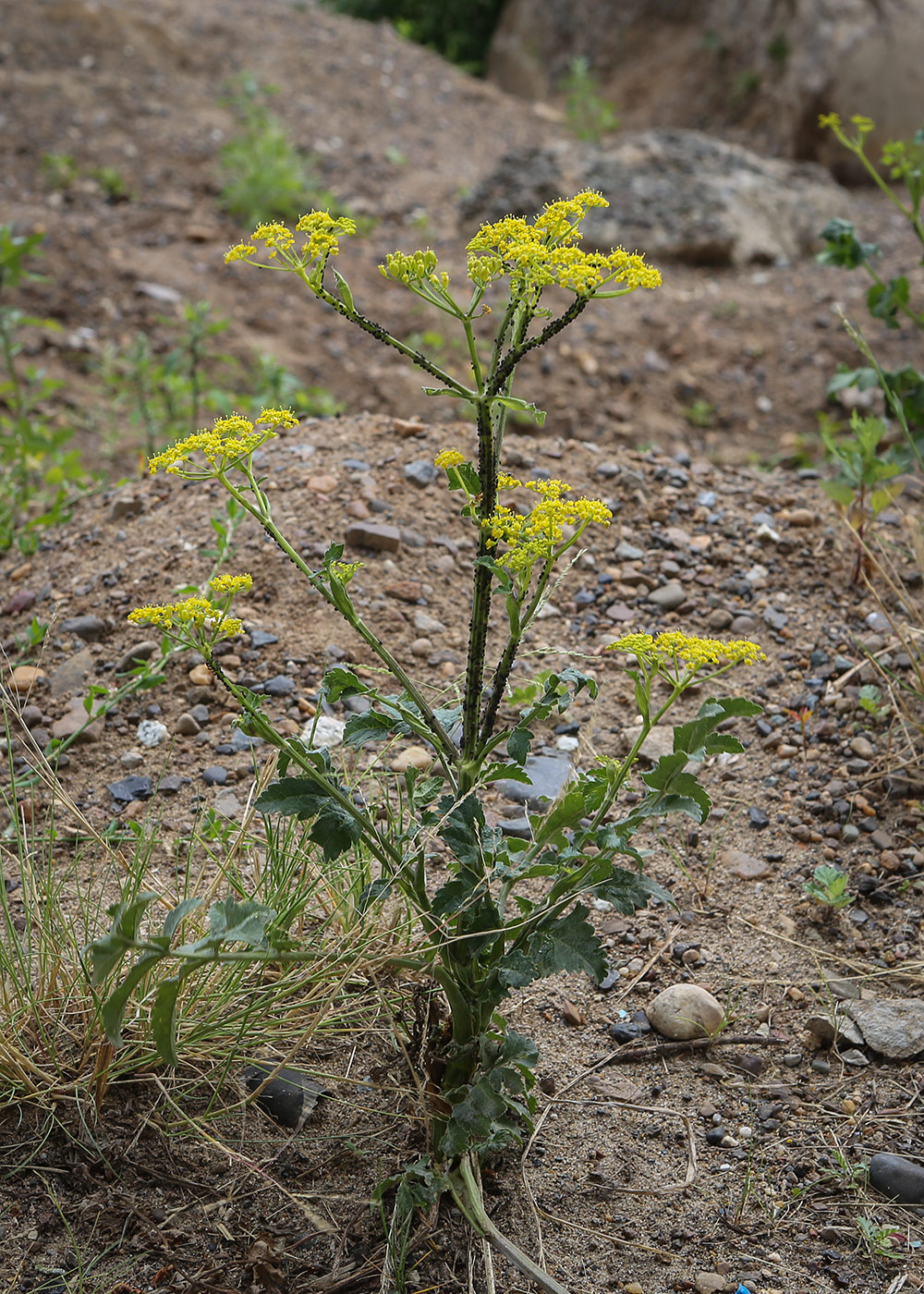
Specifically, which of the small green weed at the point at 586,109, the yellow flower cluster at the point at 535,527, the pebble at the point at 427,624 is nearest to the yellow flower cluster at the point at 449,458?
the yellow flower cluster at the point at 535,527

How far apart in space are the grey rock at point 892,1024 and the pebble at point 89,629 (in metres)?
1.97

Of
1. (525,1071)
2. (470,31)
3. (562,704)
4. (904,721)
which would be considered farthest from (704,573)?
(470,31)

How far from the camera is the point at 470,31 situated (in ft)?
34.4

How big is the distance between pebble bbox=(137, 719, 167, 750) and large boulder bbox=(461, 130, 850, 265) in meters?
4.05

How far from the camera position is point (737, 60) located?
852 centimetres

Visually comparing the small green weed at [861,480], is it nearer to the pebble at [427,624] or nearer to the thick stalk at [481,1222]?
the pebble at [427,624]

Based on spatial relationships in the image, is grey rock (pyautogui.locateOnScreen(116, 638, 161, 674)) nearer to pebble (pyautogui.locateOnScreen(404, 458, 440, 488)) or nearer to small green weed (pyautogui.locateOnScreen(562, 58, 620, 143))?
pebble (pyautogui.locateOnScreen(404, 458, 440, 488))

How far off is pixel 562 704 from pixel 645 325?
14.0ft

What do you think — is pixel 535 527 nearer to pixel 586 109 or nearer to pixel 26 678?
pixel 26 678

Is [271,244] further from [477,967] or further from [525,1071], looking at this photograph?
[525,1071]

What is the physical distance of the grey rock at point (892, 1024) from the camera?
6.48 ft

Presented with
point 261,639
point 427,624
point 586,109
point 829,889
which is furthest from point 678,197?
point 829,889

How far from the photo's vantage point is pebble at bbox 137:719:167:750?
8.66 ft

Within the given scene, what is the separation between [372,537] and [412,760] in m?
0.76
